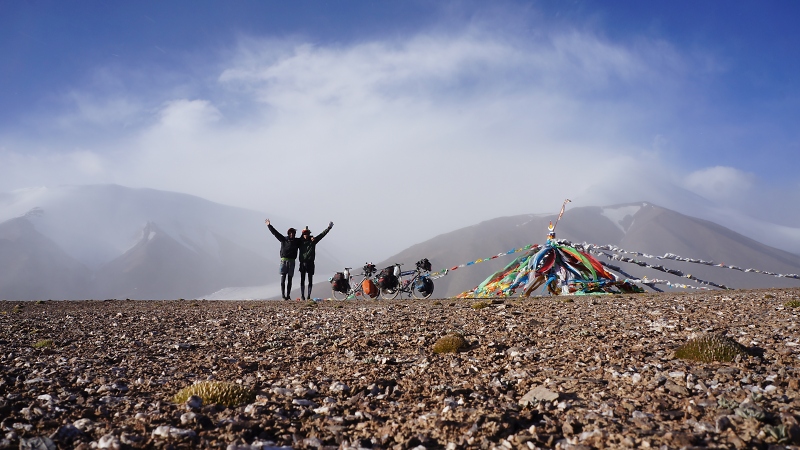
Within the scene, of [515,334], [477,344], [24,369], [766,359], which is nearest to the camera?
[766,359]

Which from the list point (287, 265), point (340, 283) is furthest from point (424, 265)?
point (287, 265)

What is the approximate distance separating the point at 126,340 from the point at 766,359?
1711 centimetres

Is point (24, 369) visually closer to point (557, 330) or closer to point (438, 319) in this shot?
point (438, 319)

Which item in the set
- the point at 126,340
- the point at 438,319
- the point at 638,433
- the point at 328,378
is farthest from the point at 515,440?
the point at 126,340

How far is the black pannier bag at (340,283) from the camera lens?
35.1 metres

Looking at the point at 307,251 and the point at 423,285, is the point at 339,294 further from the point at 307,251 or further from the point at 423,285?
the point at 423,285

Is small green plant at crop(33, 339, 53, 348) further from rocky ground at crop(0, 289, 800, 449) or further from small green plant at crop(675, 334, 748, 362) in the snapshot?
small green plant at crop(675, 334, 748, 362)

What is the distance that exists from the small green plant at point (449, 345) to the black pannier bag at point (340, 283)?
23196 mm

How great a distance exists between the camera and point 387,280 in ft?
106

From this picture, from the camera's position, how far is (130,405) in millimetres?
8281

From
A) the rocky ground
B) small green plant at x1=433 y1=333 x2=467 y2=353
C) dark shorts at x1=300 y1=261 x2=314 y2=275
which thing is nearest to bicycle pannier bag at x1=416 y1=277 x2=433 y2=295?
dark shorts at x1=300 y1=261 x2=314 y2=275

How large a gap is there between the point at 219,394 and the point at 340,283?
27001 millimetres

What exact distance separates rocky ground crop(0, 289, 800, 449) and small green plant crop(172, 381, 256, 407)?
19 cm

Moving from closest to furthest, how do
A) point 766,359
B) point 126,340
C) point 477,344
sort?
point 766,359 < point 477,344 < point 126,340
